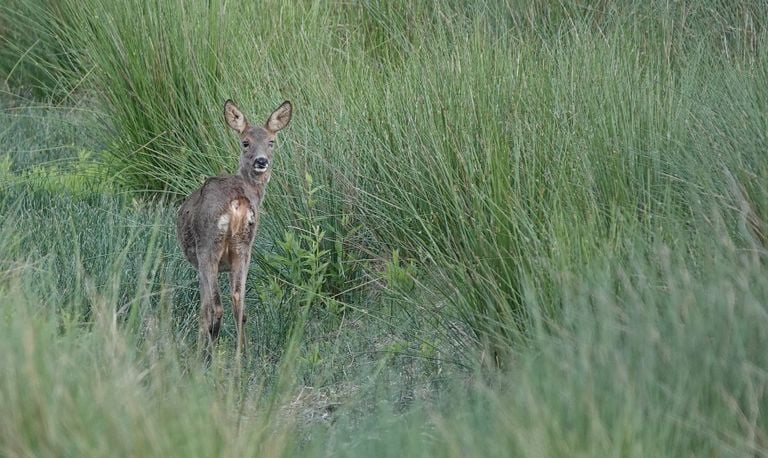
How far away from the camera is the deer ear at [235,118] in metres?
6.67

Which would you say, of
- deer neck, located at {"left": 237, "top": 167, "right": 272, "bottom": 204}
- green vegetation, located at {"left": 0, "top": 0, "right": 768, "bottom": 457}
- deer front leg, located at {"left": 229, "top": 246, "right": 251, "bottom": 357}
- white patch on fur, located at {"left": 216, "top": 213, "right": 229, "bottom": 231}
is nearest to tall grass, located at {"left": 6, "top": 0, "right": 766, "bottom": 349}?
green vegetation, located at {"left": 0, "top": 0, "right": 768, "bottom": 457}

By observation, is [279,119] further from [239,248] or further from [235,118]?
[239,248]

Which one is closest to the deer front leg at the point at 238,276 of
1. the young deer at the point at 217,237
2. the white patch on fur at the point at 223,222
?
the young deer at the point at 217,237

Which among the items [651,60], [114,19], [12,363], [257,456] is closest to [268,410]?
[257,456]

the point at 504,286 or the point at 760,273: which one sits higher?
the point at 760,273

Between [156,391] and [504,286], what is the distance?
1715 millimetres

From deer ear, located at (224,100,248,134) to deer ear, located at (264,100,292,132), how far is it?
0.12 m

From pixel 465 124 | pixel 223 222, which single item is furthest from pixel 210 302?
pixel 465 124

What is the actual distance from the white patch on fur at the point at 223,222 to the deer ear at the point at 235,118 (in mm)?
821

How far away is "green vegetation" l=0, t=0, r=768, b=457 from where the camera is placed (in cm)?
368

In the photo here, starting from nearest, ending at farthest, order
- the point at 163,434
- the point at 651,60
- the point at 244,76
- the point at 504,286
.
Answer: the point at 163,434 < the point at 504,286 < the point at 651,60 < the point at 244,76

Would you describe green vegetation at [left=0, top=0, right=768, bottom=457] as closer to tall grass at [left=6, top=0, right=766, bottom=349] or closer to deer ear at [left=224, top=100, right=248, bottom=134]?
tall grass at [left=6, top=0, right=766, bottom=349]

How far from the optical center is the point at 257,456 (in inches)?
146

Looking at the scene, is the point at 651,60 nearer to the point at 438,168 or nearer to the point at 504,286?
the point at 438,168
